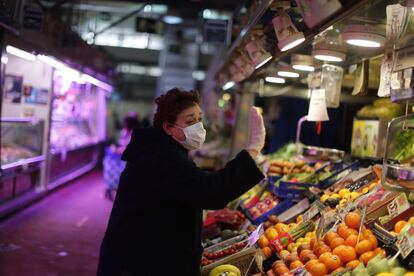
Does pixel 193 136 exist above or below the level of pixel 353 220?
above

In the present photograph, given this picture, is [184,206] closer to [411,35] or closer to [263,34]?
[411,35]

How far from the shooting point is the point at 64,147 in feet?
37.6

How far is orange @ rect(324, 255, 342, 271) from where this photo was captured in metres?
2.89

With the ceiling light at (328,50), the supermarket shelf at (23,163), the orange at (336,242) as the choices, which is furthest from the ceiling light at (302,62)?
the supermarket shelf at (23,163)

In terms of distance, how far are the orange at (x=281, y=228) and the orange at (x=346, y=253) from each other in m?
0.88

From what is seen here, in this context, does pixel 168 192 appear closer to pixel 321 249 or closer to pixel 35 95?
pixel 321 249

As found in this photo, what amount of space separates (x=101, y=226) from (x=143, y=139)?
6037mm

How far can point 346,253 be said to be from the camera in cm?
291

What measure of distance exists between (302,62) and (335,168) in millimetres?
1201

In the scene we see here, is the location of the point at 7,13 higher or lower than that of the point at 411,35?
higher

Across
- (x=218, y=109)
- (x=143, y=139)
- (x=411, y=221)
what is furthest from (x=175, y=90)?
(x=218, y=109)

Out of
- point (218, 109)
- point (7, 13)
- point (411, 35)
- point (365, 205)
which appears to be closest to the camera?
point (411, 35)

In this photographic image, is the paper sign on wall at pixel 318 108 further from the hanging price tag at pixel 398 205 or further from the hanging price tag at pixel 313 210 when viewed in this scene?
the hanging price tag at pixel 398 205

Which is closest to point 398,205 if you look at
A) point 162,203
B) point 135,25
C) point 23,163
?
point 162,203
